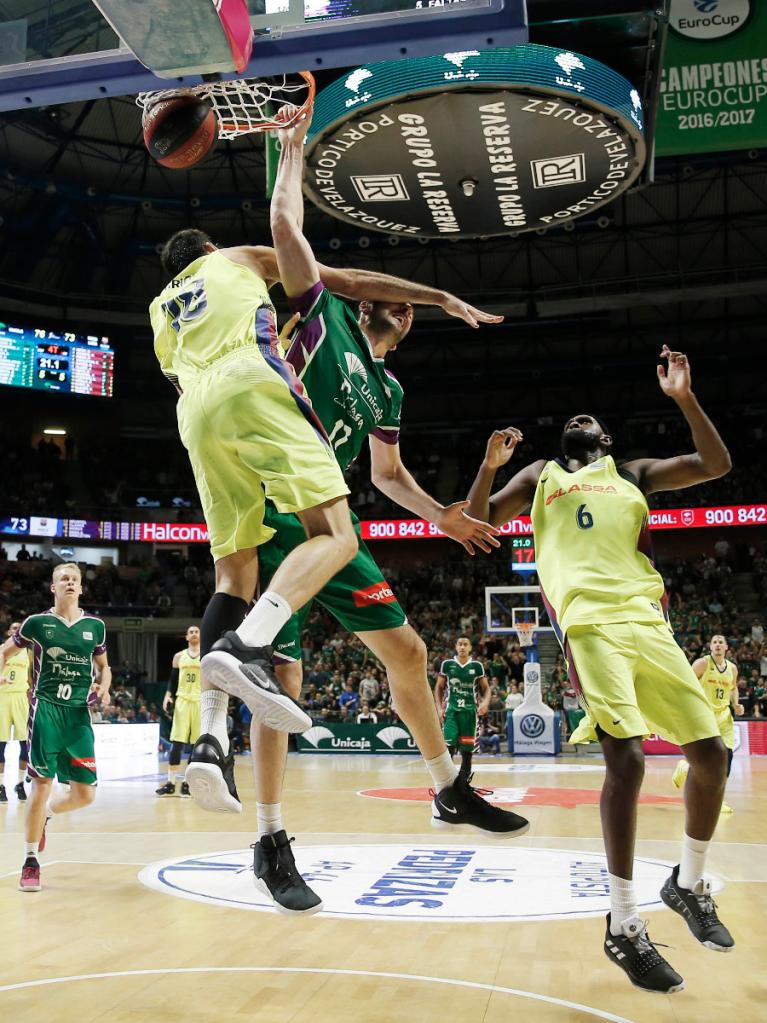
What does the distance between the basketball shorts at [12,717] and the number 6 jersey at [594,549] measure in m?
10.6

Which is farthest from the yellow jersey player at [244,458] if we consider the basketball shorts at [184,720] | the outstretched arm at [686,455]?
the basketball shorts at [184,720]

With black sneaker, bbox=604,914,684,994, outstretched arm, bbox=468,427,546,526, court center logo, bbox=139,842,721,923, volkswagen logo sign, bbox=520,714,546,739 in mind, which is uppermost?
outstretched arm, bbox=468,427,546,526

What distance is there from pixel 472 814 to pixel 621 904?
2.45 feet

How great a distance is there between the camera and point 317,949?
193 inches

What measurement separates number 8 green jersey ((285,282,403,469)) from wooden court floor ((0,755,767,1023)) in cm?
234

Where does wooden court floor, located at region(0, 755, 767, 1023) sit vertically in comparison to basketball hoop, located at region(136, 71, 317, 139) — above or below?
below

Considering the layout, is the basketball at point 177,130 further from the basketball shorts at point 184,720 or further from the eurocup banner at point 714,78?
the basketball shorts at point 184,720

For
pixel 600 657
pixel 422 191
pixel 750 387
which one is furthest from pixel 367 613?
pixel 750 387

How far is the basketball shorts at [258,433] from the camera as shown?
334 cm

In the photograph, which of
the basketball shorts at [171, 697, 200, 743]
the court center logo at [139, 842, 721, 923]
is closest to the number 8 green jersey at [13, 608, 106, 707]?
the court center logo at [139, 842, 721, 923]

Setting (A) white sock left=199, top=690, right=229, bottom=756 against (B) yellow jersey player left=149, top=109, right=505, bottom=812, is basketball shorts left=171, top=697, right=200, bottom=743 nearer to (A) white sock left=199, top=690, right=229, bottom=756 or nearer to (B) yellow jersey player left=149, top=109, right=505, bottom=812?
(B) yellow jersey player left=149, top=109, right=505, bottom=812

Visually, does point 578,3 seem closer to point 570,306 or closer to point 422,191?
point 422,191

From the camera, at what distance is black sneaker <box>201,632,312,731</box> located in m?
2.95

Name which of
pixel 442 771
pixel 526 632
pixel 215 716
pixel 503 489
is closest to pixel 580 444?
pixel 503 489
